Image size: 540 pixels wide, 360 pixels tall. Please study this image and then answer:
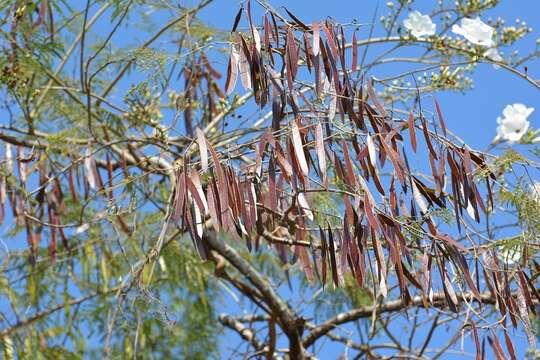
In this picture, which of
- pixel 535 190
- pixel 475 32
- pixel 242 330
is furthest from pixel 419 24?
pixel 242 330

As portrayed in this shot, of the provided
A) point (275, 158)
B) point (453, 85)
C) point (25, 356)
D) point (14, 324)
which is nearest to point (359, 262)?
point (275, 158)

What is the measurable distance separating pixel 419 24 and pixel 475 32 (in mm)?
177

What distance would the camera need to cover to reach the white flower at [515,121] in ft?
9.53

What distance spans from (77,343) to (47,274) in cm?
27

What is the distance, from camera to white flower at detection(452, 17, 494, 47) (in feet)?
9.76

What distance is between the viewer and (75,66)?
13.5 ft

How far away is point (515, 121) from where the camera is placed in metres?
2.92

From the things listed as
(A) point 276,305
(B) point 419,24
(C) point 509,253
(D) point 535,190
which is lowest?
(C) point 509,253

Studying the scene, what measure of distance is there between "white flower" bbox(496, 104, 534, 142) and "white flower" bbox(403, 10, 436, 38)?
1.07ft

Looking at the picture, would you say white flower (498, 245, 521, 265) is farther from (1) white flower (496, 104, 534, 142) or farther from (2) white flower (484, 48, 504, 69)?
(2) white flower (484, 48, 504, 69)

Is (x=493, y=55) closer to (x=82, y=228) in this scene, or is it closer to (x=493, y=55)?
(x=493, y=55)

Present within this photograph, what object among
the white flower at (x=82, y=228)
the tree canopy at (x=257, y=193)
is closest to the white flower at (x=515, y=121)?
the tree canopy at (x=257, y=193)

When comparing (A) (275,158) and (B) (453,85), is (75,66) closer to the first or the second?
(B) (453,85)

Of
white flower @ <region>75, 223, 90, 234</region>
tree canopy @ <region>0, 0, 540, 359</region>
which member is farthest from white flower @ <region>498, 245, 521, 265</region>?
white flower @ <region>75, 223, 90, 234</region>
